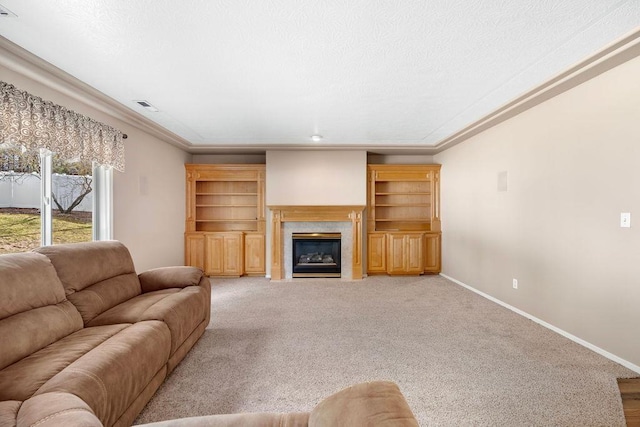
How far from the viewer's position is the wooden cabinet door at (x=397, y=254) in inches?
223

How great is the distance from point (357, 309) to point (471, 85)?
2.88 meters

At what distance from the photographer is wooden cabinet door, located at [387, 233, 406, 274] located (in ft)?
18.6

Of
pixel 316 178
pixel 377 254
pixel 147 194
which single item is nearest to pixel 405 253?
pixel 377 254

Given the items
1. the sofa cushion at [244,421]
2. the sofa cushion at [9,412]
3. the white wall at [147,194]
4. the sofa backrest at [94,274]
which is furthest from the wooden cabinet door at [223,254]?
the sofa cushion at [244,421]

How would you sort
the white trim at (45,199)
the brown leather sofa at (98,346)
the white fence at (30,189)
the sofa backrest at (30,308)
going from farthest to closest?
1. the white trim at (45,199)
2. the white fence at (30,189)
3. the sofa backrest at (30,308)
4. the brown leather sofa at (98,346)

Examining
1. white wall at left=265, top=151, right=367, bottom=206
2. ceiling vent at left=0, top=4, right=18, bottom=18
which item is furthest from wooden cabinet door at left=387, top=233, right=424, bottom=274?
ceiling vent at left=0, top=4, right=18, bottom=18

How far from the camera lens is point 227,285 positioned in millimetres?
5027

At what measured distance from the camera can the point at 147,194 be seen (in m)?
4.36

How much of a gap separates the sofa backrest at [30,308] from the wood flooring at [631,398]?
11.6 ft

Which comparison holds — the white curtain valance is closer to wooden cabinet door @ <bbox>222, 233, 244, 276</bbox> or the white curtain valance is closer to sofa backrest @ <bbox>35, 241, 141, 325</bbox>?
sofa backrest @ <bbox>35, 241, 141, 325</bbox>

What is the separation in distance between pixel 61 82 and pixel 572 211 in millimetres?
5075

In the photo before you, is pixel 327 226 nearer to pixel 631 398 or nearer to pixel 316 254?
pixel 316 254

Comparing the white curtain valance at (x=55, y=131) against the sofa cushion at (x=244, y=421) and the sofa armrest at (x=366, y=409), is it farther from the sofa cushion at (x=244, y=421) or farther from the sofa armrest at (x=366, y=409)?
the sofa armrest at (x=366, y=409)

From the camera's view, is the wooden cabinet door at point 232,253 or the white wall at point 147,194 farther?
the wooden cabinet door at point 232,253
